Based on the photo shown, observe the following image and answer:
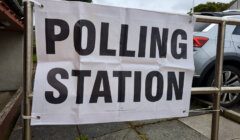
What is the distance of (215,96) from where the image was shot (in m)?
2.95

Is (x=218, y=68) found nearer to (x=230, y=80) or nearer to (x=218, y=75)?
(x=218, y=75)

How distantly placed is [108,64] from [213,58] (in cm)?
337

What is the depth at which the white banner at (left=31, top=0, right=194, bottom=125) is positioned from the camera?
224cm

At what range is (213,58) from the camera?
5.34m

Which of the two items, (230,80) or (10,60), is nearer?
(230,80)

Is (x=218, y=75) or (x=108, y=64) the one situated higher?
(x=108, y=64)

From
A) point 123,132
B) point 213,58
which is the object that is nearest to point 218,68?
point 123,132

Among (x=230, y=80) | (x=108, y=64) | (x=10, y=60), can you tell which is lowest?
(x=230, y=80)

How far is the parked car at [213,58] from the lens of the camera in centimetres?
535

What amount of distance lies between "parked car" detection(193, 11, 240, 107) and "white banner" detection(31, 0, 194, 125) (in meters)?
2.75

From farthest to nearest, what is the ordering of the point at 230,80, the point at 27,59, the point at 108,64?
the point at 230,80 → the point at 108,64 → the point at 27,59

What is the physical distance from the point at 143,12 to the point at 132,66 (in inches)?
17.2

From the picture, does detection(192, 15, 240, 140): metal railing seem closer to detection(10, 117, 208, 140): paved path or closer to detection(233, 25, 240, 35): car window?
detection(10, 117, 208, 140): paved path

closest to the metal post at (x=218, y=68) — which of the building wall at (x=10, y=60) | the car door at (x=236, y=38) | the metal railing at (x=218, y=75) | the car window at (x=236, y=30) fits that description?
the metal railing at (x=218, y=75)
